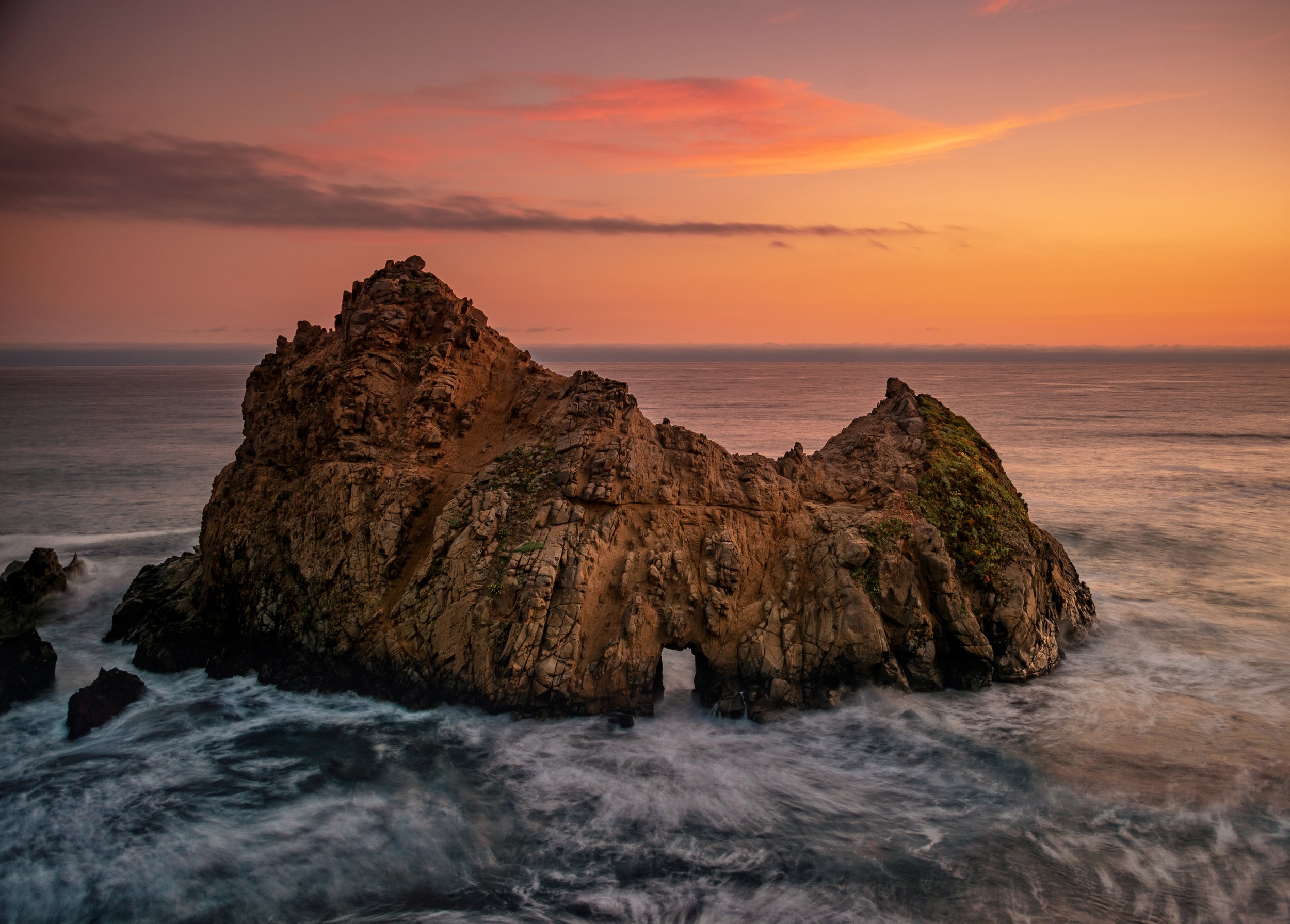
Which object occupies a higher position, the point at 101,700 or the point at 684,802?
the point at 101,700

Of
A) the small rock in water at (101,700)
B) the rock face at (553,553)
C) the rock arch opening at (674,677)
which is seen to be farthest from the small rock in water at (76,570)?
the rock arch opening at (674,677)

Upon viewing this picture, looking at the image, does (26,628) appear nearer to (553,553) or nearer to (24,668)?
(24,668)

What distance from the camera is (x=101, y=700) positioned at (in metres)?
18.9

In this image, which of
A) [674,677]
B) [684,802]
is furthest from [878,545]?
[684,802]

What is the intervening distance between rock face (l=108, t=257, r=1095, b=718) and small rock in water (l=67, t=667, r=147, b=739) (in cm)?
170

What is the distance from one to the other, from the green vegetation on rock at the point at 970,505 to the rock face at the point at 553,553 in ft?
0.24

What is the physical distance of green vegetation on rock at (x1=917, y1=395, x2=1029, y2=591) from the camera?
21.6 metres

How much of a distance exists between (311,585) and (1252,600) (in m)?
28.3

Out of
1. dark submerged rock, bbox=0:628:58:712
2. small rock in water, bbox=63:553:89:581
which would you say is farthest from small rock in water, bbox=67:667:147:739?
small rock in water, bbox=63:553:89:581

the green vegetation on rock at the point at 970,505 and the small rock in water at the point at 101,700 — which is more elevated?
the green vegetation on rock at the point at 970,505

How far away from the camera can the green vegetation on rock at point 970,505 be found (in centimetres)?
2161

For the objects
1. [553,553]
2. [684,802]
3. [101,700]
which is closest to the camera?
[684,802]

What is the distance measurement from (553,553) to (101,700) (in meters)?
10.3

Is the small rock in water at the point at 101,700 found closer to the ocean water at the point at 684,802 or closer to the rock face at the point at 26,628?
the ocean water at the point at 684,802
